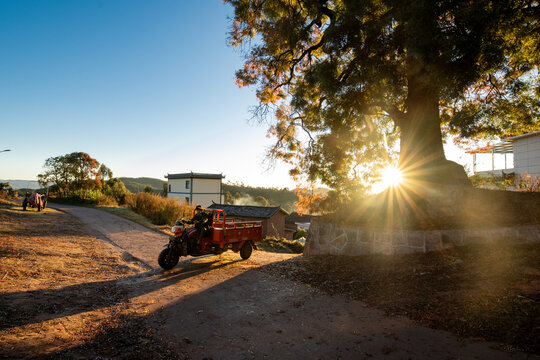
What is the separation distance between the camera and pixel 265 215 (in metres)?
31.4

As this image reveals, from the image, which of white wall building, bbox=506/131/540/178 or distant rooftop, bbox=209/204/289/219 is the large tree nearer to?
white wall building, bbox=506/131/540/178

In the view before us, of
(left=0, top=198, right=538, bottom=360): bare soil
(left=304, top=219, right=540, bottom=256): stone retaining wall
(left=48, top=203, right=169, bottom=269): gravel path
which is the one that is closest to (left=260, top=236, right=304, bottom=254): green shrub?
(left=48, top=203, right=169, bottom=269): gravel path

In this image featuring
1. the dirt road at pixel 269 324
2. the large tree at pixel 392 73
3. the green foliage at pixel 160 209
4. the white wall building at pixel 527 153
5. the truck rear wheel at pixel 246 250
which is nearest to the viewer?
the dirt road at pixel 269 324

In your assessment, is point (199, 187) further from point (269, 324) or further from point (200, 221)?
point (269, 324)

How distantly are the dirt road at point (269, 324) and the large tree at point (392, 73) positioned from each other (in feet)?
17.2

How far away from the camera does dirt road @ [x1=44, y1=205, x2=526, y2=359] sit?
3.34m

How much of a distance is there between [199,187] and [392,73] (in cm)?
4213

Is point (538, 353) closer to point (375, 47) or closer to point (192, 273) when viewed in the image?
point (192, 273)

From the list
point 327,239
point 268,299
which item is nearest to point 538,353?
point 268,299

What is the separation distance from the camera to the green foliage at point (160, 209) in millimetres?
16938

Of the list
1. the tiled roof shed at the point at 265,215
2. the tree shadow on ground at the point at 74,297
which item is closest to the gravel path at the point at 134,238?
the tree shadow on ground at the point at 74,297

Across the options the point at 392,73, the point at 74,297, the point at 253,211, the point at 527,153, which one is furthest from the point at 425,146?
the point at 253,211

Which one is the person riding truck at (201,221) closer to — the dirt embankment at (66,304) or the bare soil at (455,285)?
the dirt embankment at (66,304)

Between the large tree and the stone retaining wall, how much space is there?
1.83 meters
